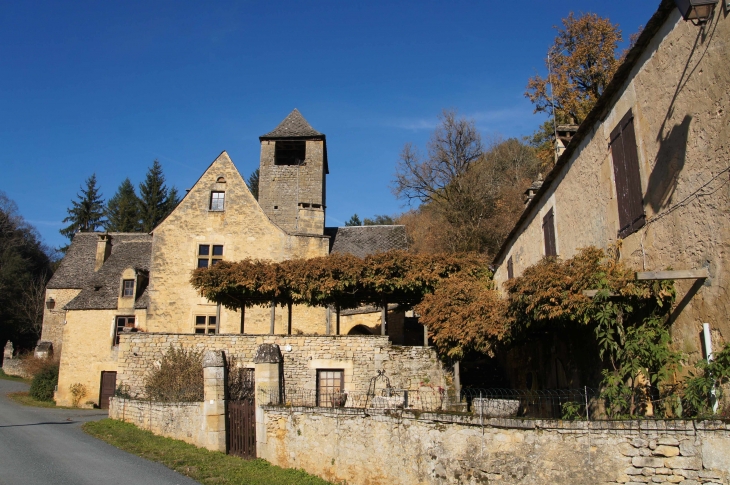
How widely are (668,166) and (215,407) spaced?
11.5m

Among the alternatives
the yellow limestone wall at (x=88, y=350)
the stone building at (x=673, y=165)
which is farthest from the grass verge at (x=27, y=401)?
the stone building at (x=673, y=165)

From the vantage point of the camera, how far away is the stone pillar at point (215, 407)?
14.4m

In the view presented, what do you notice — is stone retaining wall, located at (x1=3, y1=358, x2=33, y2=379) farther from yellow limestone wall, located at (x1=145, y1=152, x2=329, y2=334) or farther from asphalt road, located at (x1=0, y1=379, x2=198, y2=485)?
asphalt road, located at (x1=0, y1=379, x2=198, y2=485)

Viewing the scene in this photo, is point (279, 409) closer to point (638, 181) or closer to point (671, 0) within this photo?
point (638, 181)

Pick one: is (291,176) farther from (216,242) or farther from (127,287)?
(127,287)

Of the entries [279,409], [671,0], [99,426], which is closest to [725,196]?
[671,0]

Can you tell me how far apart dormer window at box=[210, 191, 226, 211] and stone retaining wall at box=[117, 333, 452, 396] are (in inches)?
346

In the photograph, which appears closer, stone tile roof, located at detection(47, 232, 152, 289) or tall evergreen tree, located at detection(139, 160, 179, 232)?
stone tile roof, located at detection(47, 232, 152, 289)

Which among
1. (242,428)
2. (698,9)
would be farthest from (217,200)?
(698,9)

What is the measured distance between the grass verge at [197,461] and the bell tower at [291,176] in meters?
15.0

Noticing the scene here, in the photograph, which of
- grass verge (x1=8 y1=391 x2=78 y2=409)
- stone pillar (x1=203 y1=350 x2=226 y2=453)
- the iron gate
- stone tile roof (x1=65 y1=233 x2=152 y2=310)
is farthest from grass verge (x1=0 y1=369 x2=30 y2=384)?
the iron gate

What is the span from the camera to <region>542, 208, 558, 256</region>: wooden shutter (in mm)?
14773

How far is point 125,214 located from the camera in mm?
59000

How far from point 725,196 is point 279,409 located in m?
9.28
